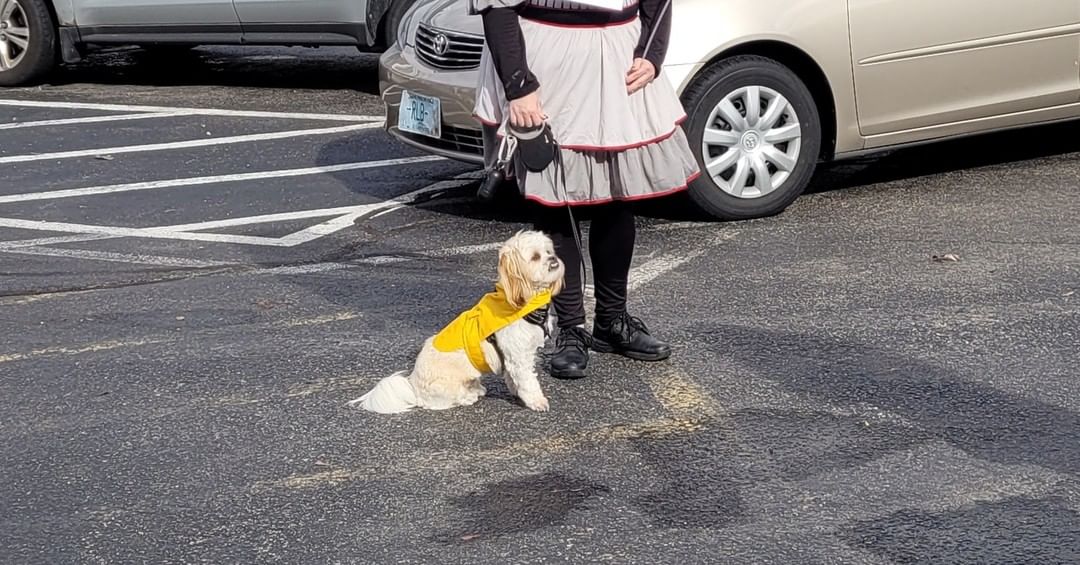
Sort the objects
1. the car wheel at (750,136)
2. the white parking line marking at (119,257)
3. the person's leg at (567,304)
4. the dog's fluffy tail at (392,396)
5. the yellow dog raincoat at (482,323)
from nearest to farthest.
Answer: the yellow dog raincoat at (482,323), the dog's fluffy tail at (392,396), the person's leg at (567,304), the white parking line marking at (119,257), the car wheel at (750,136)

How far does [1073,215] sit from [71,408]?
444cm

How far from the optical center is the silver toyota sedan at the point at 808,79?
6840 mm

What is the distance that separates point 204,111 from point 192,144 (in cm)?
118

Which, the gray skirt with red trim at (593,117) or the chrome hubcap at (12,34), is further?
the chrome hubcap at (12,34)

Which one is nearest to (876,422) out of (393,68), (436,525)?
(436,525)

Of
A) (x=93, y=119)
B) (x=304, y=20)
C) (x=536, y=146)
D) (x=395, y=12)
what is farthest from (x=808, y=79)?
(x=93, y=119)

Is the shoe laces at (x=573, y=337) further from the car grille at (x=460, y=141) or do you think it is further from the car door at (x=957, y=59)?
the car door at (x=957, y=59)

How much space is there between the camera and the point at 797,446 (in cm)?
425

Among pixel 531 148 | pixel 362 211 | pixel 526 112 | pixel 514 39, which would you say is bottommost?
pixel 362 211

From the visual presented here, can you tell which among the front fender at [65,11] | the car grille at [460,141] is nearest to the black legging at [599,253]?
the car grille at [460,141]

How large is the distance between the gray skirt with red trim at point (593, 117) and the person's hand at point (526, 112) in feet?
0.30

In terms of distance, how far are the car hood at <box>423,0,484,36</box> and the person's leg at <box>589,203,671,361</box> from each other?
233 centimetres

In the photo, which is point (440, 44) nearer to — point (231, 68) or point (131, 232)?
point (131, 232)

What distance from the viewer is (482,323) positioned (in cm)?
453
